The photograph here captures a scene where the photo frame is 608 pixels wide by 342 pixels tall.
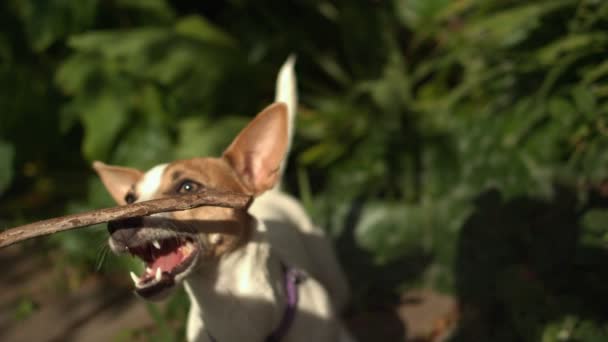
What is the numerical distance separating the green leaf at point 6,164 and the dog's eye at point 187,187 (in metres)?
2.05

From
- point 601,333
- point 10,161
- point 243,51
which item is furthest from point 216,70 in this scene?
point 601,333

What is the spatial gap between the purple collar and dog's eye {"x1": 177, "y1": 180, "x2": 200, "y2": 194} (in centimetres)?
42

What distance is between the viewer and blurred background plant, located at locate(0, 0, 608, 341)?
2.43m

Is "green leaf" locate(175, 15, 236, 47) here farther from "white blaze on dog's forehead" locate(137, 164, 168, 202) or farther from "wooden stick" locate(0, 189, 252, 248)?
"wooden stick" locate(0, 189, 252, 248)

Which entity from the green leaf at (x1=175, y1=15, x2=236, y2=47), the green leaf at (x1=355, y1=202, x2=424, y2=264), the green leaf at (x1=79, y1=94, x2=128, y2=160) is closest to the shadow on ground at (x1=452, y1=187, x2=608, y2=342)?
the green leaf at (x1=355, y1=202, x2=424, y2=264)

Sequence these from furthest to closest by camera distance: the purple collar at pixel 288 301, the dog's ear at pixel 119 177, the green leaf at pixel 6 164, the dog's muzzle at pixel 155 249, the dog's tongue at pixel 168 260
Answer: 1. the green leaf at pixel 6 164
2. the dog's ear at pixel 119 177
3. the purple collar at pixel 288 301
4. the dog's tongue at pixel 168 260
5. the dog's muzzle at pixel 155 249

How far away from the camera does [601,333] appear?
6.53 feet

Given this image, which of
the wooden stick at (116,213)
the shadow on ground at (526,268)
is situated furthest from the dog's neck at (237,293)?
the shadow on ground at (526,268)

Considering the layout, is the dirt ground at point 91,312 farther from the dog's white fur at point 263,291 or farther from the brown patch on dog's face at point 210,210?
the brown patch on dog's face at point 210,210

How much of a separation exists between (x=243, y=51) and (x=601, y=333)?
251cm

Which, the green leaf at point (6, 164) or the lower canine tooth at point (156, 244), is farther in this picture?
the green leaf at point (6, 164)

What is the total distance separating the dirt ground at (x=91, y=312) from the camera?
266cm

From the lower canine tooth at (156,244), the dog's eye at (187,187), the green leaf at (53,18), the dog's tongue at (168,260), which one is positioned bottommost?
the dog's tongue at (168,260)

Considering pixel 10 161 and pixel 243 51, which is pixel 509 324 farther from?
pixel 10 161
